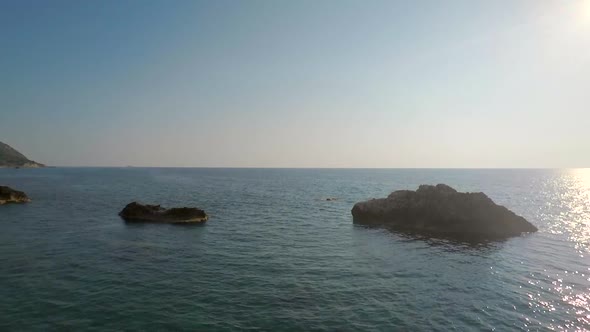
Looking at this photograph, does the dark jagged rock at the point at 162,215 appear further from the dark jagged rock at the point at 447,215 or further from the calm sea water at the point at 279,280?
the dark jagged rock at the point at 447,215

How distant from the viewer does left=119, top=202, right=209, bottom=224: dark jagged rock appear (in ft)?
157

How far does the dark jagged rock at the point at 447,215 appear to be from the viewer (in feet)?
149

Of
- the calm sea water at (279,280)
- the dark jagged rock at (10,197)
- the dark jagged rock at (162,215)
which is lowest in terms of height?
the calm sea water at (279,280)

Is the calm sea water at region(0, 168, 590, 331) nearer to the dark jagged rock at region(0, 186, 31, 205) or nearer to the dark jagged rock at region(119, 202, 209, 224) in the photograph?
the dark jagged rock at region(119, 202, 209, 224)

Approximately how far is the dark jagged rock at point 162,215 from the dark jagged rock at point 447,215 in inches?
950

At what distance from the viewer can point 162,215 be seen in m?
48.7

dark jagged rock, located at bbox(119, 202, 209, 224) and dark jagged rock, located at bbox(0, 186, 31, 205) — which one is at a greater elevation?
dark jagged rock, located at bbox(0, 186, 31, 205)

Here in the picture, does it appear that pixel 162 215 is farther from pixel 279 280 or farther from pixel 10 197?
pixel 10 197

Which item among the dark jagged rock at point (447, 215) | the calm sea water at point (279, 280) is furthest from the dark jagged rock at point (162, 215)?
the dark jagged rock at point (447, 215)

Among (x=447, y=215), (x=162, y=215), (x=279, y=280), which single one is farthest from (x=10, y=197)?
(x=447, y=215)

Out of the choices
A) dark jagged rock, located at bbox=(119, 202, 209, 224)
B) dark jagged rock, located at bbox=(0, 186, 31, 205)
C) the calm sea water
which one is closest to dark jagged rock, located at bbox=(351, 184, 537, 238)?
the calm sea water

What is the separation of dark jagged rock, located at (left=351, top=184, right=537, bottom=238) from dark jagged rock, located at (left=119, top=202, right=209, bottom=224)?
2414 centimetres

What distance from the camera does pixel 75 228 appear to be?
41.1 meters

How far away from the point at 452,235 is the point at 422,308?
86.4 feet
